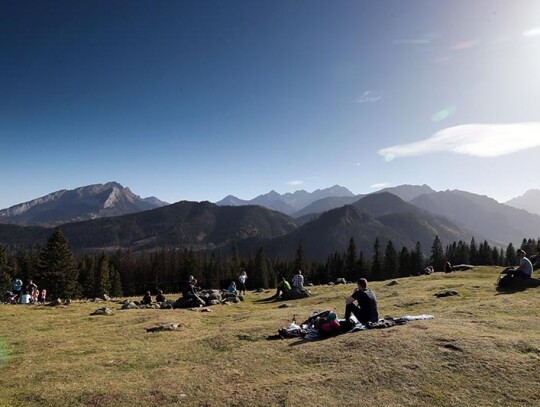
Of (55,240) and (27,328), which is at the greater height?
(55,240)

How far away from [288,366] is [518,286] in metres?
25.9

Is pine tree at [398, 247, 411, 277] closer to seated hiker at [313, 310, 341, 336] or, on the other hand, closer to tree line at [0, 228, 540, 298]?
tree line at [0, 228, 540, 298]

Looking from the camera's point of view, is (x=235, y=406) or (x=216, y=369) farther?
(x=216, y=369)

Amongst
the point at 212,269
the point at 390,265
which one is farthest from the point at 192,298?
the point at 390,265

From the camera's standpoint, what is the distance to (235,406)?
1160cm

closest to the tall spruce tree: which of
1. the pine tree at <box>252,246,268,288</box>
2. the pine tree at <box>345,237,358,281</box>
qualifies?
the pine tree at <box>345,237,358,281</box>

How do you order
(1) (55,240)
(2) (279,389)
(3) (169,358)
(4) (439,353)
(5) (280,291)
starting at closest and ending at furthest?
(2) (279,389), (4) (439,353), (3) (169,358), (5) (280,291), (1) (55,240)

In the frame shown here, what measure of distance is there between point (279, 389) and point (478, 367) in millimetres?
7123

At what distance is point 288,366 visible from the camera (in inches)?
580

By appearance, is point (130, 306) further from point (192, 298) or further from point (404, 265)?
point (404, 265)

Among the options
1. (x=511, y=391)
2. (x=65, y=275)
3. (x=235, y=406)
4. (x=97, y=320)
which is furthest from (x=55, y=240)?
(x=511, y=391)

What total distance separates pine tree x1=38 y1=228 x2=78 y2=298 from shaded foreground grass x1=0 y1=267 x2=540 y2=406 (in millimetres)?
72033

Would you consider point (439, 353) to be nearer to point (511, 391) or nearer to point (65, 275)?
point (511, 391)

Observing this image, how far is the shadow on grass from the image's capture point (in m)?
29.6
